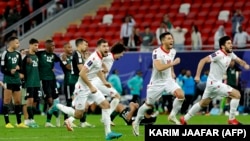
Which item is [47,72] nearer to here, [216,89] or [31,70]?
[31,70]

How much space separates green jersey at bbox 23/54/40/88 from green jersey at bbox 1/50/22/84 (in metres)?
0.80

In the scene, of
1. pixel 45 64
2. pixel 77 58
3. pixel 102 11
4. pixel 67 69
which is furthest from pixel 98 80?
pixel 102 11

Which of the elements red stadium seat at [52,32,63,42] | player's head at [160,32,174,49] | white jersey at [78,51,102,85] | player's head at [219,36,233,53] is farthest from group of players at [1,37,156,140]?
red stadium seat at [52,32,63,42]

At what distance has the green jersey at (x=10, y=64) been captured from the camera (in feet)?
79.7

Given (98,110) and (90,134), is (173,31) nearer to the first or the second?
(98,110)

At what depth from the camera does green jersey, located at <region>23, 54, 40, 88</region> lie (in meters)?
25.3

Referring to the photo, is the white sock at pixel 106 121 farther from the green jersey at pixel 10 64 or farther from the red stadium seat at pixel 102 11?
the red stadium seat at pixel 102 11

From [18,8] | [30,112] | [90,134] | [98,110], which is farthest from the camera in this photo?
[18,8]

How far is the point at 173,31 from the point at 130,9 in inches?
242

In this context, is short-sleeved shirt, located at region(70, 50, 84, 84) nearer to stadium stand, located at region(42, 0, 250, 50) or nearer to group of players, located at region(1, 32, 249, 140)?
group of players, located at region(1, 32, 249, 140)

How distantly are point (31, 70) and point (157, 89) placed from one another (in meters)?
5.38

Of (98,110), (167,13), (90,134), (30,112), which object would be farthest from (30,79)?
(167,13)

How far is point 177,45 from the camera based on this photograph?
38562 mm

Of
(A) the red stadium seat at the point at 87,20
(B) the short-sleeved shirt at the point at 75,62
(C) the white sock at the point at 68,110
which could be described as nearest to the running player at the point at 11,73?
(B) the short-sleeved shirt at the point at 75,62
